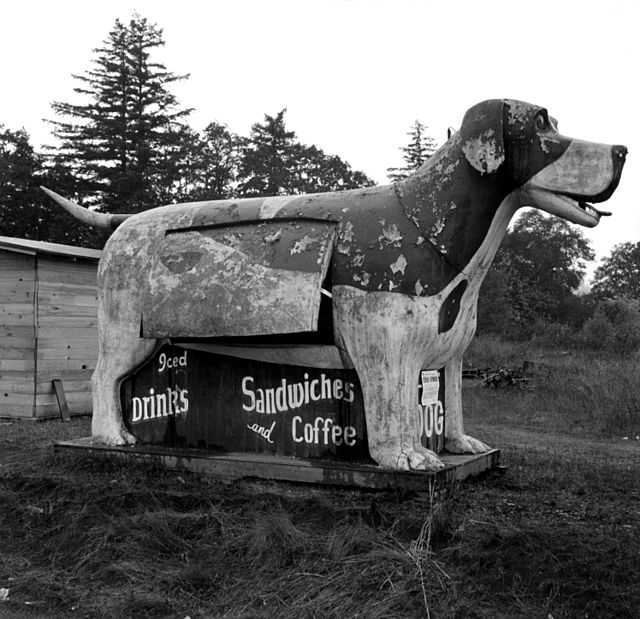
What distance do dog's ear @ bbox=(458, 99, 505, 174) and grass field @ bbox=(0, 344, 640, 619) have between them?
2.33 metres

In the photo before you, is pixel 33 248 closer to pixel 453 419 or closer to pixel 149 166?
pixel 453 419

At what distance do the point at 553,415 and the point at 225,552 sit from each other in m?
7.75

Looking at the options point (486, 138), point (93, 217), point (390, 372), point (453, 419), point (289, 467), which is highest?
point (486, 138)

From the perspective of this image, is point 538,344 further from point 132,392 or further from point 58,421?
point 132,392

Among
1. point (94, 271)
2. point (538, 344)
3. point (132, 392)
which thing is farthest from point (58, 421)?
point (538, 344)

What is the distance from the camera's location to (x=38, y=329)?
10250 millimetres

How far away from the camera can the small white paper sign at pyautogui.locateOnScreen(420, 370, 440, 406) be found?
594 cm

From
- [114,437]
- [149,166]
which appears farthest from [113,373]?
[149,166]

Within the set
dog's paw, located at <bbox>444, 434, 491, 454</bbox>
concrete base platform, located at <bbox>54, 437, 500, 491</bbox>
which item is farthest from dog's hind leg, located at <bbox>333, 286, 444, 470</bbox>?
dog's paw, located at <bbox>444, 434, 491, 454</bbox>

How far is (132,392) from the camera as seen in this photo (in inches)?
270

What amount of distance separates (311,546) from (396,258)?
7.20ft

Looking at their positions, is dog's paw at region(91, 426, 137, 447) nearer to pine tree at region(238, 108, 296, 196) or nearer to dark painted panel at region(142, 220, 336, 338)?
dark painted panel at region(142, 220, 336, 338)

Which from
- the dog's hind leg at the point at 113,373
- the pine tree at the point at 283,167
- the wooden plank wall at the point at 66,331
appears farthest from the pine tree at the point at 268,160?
the dog's hind leg at the point at 113,373

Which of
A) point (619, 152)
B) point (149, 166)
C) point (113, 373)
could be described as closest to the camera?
point (619, 152)
